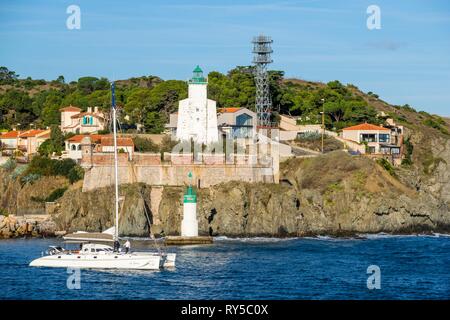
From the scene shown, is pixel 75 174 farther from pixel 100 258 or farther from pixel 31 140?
pixel 100 258

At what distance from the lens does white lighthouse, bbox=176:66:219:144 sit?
98.0 meters

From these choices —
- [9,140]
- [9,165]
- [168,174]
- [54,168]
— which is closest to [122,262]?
[168,174]

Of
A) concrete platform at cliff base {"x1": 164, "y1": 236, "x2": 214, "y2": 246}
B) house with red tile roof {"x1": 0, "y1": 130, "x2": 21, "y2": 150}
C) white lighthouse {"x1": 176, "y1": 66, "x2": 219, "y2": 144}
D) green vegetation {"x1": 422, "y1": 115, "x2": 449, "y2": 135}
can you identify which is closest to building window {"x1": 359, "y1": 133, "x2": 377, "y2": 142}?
white lighthouse {"x1": 176, "y1": 66, "x2": 219, "y2": 144}

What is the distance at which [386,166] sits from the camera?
99.4 metres

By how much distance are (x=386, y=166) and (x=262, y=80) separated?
1493 cm

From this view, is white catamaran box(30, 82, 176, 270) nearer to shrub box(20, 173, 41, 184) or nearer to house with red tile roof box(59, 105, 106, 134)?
shrub box(20, 173, 41, 184)

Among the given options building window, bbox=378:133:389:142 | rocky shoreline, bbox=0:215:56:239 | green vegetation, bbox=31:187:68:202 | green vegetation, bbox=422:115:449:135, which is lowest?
rocky shoreline, bbox=0:215:56:239

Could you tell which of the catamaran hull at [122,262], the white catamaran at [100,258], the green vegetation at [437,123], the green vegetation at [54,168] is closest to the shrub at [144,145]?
the green vegetation at [54,168]

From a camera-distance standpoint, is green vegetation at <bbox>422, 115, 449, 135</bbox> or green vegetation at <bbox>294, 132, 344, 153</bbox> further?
green vegetation at <bbox>422, 115, 449, 135</bbox>

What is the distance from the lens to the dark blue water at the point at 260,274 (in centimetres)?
5491

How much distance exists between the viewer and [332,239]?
8306cm

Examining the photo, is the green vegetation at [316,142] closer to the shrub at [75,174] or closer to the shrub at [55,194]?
the shrub at [75,174]

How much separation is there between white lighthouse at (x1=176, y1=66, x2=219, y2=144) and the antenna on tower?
6967 millimetres
